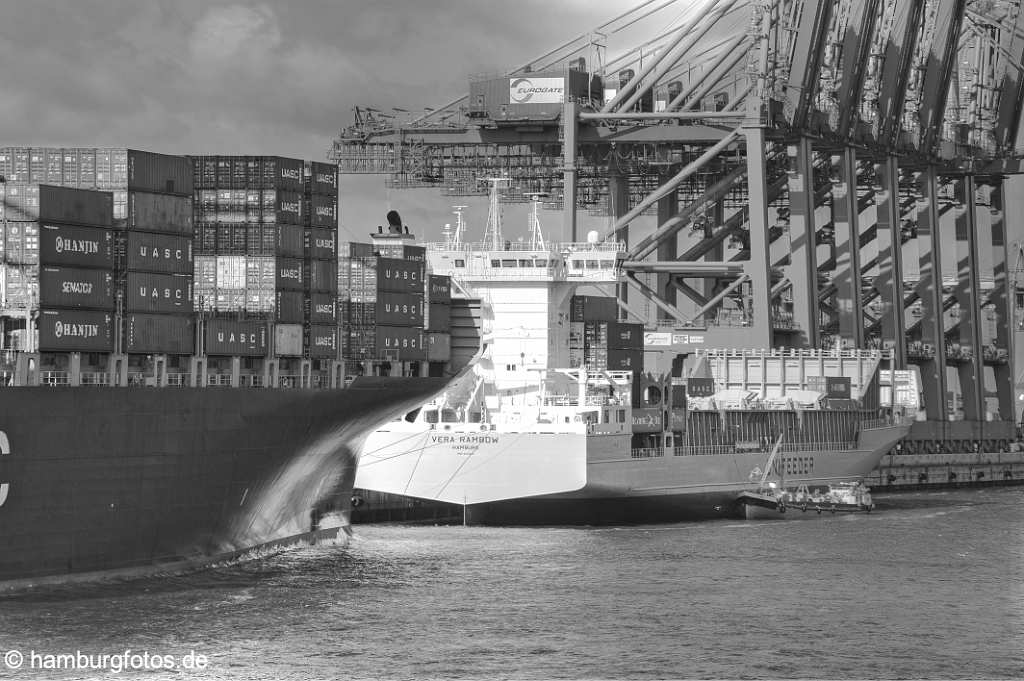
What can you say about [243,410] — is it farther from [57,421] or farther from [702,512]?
[702,512]

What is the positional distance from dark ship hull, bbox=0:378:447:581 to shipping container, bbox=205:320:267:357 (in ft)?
3.23

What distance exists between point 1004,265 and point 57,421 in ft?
234

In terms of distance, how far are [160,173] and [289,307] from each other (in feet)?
15.8

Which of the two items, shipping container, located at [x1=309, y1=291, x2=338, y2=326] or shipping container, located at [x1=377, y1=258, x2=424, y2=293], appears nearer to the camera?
shipping container, located at [x1=309, y1=291, x2=338, y2=326]

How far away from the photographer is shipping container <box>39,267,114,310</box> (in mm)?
34312

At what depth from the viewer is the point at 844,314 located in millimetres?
81188

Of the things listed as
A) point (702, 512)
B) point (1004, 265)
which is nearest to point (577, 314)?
point (702, 512)

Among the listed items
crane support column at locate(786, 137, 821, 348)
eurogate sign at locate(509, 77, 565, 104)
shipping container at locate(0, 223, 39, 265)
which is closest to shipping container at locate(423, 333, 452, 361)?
shipping container at locate(0, 223, 39, 265)

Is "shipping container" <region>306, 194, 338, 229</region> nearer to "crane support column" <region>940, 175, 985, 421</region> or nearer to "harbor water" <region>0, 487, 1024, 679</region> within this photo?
"harbor water" <region>0, 487, 1024, 679</region>

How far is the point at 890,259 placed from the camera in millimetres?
84938

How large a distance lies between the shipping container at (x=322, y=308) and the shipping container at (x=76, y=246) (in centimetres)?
660

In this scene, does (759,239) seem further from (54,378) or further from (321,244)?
(54,378)

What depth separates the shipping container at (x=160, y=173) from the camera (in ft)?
122

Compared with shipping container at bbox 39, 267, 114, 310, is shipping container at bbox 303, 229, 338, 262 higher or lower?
higher
